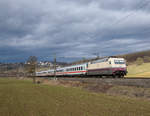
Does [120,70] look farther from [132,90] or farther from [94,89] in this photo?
[132,90]

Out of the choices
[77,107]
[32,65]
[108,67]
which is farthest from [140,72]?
[77,107]

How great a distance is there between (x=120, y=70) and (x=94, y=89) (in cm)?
661

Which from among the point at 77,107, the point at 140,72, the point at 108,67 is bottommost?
the point at 77,107

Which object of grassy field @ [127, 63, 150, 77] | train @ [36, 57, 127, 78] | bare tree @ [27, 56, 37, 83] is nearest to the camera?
train @ [36, 57, 127, 78]

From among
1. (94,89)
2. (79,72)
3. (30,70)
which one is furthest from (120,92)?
(30,70)

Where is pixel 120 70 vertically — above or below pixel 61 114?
above

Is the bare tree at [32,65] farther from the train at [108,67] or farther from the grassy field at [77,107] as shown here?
the grassy field at [77,107]

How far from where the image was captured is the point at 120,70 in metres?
34.1

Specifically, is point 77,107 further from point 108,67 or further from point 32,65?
point 32,65

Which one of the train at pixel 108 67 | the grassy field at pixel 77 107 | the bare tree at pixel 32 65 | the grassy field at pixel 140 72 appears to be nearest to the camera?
the grassy field at pixel 77 107

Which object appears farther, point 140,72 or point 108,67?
→ point 140,72

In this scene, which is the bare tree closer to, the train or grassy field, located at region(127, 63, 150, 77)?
the train

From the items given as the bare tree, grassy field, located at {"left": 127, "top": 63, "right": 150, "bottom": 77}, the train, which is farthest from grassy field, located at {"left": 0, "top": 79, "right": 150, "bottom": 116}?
grassy field, located at {"left": 127, "top": 63, "right": 150, "bottom": 77}

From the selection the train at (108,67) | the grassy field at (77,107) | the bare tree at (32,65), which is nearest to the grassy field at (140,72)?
the train at (108,67)
